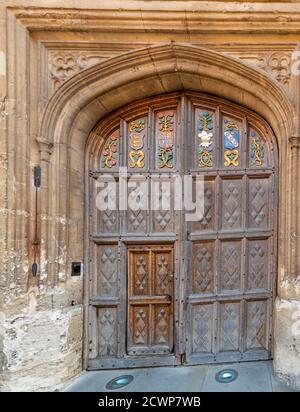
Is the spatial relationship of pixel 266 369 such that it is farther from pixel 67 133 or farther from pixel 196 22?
pixel 196 22

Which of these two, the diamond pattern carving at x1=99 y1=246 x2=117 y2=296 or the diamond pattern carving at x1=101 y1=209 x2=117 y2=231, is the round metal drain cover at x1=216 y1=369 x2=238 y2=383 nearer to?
the diamond pattern carving at x1=99 y1=246 x2=117 y2=296

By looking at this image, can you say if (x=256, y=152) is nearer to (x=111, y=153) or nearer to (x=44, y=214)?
(x=111, y=153)

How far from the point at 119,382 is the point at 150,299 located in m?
0.87

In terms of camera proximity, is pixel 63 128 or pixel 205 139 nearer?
pixel 63 128

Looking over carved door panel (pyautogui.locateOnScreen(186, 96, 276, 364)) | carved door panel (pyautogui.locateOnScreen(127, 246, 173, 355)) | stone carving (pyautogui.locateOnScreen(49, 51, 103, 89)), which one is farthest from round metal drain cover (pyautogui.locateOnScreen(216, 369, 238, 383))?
stone carving (pyautogui.locateOnScreen(49, 51, 103, 89))

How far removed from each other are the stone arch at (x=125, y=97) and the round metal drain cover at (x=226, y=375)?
1.19m

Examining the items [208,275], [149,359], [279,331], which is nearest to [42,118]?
[208,275]

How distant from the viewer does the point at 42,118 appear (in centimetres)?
246

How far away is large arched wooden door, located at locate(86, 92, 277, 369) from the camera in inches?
108

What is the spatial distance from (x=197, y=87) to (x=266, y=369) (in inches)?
125

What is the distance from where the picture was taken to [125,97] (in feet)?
8.81

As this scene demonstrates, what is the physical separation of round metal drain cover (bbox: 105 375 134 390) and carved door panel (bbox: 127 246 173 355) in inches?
9.5

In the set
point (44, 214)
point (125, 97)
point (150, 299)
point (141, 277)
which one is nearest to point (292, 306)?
point (150, 299)

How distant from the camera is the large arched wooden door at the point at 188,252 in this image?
9.00 ft
